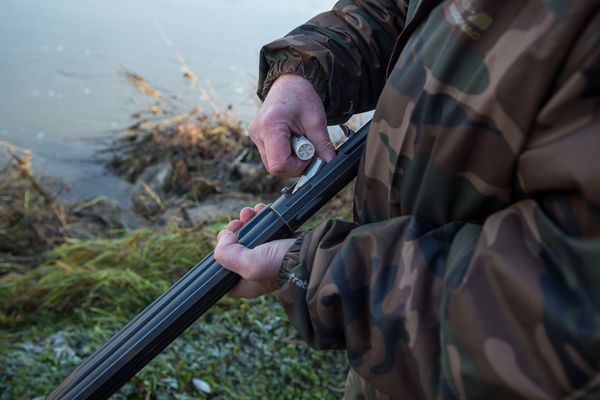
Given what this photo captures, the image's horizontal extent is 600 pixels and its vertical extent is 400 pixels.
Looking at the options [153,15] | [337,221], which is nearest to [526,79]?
[337,221]

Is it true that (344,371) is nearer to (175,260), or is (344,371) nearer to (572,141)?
(175,260)

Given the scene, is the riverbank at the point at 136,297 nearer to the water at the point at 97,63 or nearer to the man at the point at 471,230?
the water at the point at 97,63

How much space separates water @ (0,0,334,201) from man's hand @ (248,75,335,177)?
4452mm

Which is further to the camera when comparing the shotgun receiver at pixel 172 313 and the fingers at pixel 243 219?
the fingers at pixel 243 219

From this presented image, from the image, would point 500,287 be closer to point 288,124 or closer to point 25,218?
point 288,124

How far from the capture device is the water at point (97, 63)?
6.54 metres

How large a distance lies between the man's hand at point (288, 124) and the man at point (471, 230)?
266 mm

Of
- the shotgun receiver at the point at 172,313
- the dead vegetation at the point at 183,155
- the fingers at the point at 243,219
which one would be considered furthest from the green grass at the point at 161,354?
the dead vegetation at the point at 183,155

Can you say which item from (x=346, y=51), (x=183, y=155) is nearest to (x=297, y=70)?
(x=346, y=51)

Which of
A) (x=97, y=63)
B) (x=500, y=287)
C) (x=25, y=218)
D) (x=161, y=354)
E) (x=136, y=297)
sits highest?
(x=97, y=63)

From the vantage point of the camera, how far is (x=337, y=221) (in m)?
1.38

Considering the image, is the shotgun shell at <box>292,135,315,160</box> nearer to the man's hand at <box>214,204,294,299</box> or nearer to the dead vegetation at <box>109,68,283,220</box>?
the man's hand at <box>214,204,294,299</box>

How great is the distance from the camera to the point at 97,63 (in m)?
7.82

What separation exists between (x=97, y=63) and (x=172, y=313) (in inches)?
278
